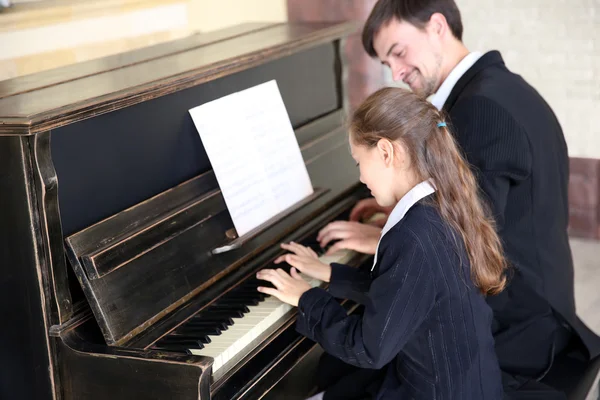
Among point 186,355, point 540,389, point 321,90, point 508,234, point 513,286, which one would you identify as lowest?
point 540,389

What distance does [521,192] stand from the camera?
85.7 inches

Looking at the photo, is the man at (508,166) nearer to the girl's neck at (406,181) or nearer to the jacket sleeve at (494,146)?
the jacket sleeve at (494,146)

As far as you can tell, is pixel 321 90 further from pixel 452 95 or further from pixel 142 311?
pixel 142 311

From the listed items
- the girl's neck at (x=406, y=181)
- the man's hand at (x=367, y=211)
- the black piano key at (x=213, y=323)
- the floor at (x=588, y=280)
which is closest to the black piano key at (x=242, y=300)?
the black piano key at (x=213, y=323)

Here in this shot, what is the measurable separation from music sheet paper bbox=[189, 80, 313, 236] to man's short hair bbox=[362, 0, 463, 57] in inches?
14.5

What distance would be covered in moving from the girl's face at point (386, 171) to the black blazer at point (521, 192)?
38 centimetres

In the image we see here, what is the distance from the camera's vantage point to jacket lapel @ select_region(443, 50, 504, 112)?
2.28m

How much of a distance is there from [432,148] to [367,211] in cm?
90

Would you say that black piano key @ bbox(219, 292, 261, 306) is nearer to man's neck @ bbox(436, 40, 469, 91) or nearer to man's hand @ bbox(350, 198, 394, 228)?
man's hand @ bbox(350, 198, 394, 228)

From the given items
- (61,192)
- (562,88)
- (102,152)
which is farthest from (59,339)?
(562,88)

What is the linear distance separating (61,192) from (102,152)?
170 millimetres

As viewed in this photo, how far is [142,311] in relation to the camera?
1763mm

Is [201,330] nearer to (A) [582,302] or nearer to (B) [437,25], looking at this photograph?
(B) [437,25]

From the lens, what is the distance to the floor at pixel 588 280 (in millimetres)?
3828
